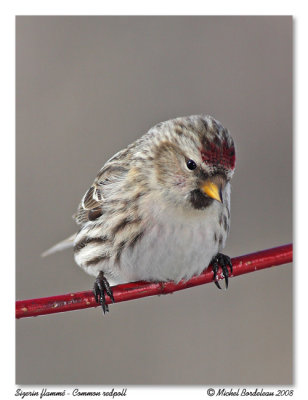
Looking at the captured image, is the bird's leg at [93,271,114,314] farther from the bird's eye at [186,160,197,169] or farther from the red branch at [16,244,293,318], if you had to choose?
the bird's eye at [186,160,197,169]

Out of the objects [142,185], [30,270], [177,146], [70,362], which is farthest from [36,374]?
[177,146]

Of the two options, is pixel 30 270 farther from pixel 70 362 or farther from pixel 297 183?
pixel 297 183

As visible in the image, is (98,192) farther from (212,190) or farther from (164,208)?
(212,190)

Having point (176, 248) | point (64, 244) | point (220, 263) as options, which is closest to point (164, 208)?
point (176, 248)

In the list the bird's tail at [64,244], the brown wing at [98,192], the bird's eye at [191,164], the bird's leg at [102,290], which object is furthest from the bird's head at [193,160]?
the bird's tail at [64,244]

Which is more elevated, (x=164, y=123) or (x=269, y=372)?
(x=164, y=123)

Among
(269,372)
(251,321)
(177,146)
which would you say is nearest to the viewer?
(177,146)

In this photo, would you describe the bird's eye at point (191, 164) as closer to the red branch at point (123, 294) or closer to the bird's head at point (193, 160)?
the bird's head at point (193, 160)
